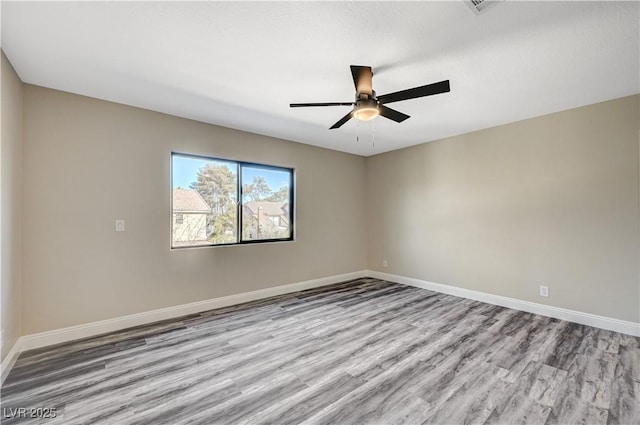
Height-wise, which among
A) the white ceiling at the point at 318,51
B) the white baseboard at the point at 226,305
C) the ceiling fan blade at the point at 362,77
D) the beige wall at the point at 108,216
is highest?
the white ceiling at the point at 318,51

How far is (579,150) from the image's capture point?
333 cm

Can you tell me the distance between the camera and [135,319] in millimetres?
3184

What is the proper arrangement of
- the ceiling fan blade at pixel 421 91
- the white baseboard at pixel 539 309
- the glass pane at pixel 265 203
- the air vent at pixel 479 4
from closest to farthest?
1. the air vent at pixel 479 4
2. the ceiling fan blade at pixel 421 91
3. the white baseboard at pixel 539 309
4. the glass pane at pixel 265 203

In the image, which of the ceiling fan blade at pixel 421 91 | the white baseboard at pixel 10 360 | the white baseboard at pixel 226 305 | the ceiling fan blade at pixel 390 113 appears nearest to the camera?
the ceiling fan blade at pixel 421 91

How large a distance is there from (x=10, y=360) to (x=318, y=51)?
3.67 metres

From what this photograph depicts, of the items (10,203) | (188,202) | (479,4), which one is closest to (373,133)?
Result: (479,4)

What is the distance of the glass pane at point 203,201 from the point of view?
3.62 meters

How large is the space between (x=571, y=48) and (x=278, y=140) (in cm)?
359

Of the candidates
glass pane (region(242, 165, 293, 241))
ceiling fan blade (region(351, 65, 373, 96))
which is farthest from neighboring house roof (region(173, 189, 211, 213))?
ceiling fan blade (region(351, 65, 373, 96))

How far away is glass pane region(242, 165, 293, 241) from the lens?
4262 mm

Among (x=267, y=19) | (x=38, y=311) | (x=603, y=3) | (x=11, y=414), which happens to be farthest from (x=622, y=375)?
(x=38, y=311)

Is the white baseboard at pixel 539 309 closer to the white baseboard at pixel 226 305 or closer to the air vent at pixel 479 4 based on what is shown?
the white baseboard at pixel 226 305

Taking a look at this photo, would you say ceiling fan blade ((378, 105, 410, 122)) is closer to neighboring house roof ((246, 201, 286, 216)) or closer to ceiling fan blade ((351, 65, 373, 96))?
ceiling fan blade ((351, 65, 373, 96))

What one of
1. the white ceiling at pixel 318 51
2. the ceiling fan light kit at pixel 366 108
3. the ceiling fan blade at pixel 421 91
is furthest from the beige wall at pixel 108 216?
the ceiling fan blade at pixel 421 91
